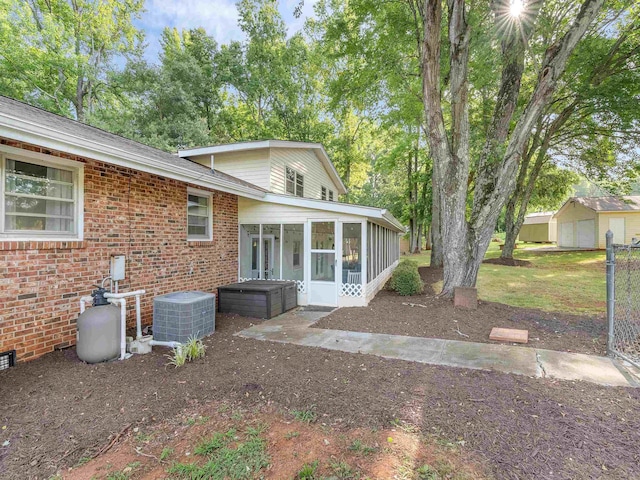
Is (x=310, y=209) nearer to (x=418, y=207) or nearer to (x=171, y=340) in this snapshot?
(x=171, y=340)

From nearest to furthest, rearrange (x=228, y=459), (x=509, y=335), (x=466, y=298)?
(x=228, y=459), (x=509, y=335), (x=466, y=298)

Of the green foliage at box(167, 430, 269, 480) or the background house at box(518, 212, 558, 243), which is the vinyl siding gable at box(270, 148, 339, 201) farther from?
the background house at box(518, 212, 558, 243)

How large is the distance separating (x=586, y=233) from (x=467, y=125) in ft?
78.8

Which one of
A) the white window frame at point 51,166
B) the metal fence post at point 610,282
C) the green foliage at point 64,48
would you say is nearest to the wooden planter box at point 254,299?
the white window frame at point 51,166

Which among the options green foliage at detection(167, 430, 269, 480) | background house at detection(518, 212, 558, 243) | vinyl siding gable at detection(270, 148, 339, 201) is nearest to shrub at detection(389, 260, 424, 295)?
vinyl siding gable at detection(270, 148, 339, 201)

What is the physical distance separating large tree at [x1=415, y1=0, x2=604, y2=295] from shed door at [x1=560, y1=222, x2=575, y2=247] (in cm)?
2529

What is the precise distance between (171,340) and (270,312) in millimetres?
2403

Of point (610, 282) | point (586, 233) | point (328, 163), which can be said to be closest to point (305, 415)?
point (610, 282)

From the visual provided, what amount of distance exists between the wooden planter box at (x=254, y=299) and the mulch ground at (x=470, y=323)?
1230mm

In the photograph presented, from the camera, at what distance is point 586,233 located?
24188 millimetres

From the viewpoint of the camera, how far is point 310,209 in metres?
8.16

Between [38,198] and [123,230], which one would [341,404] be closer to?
[123,230]

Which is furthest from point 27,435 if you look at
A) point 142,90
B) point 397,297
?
point 142,90

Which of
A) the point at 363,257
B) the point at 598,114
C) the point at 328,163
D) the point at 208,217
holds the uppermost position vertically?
the point at 598,114
